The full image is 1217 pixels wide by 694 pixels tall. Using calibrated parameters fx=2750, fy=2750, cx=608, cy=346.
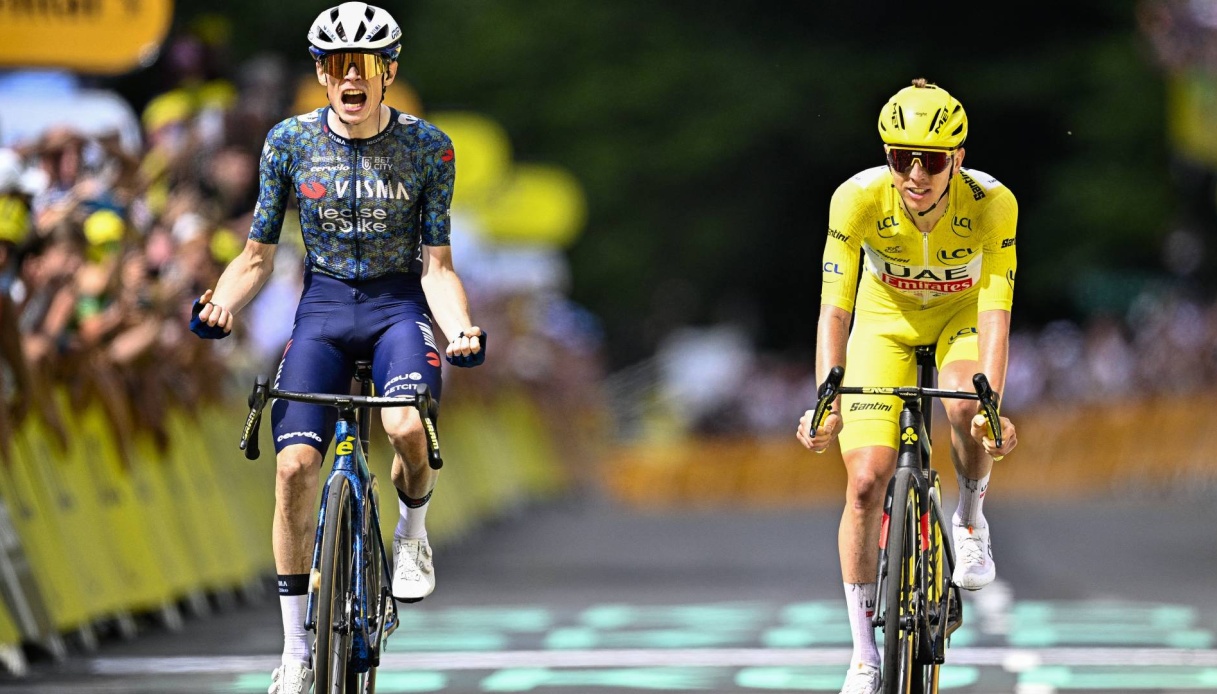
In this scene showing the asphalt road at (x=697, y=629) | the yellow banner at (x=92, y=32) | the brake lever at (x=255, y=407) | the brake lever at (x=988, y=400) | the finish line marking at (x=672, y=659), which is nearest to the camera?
the brake lever at (x=255, y=407)

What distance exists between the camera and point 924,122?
9.17m

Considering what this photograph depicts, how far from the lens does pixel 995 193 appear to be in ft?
31.6

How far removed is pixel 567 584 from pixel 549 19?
143ft

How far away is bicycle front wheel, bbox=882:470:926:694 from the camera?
895cm

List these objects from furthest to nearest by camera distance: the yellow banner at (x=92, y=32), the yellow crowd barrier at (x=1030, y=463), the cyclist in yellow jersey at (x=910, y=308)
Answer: the yellow crowd barrier at (x=1030, y=463)
the yellow banner at (x=92, y=32)
the cyclist in yellow jersey at (x=910, y=308)

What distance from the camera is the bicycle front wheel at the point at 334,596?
28.2 ft

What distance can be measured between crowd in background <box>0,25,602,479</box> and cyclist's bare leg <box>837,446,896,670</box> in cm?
423

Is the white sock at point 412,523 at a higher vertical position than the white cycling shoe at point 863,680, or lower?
higher

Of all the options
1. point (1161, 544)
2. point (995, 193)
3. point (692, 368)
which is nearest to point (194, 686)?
point (995, 193)

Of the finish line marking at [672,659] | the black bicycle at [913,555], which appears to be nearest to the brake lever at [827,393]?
the black bicycle at [913,555]

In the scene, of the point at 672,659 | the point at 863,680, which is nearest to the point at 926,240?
the point at 863,680

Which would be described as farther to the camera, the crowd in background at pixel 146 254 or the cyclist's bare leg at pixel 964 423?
the crowd in background at pixel 146 254

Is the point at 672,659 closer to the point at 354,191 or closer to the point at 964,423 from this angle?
the point at 964,423

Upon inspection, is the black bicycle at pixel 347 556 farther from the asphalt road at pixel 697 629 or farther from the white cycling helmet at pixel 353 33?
the asphalt road at pixel 697 629
